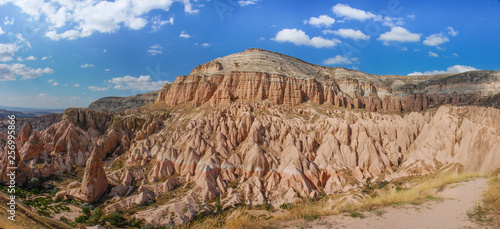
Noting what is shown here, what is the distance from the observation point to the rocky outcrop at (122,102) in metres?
123

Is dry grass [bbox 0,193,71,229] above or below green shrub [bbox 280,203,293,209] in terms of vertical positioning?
above

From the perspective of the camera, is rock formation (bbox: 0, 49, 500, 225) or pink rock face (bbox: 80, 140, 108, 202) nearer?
rock formation (bbox: 0, 49, 500, 225)

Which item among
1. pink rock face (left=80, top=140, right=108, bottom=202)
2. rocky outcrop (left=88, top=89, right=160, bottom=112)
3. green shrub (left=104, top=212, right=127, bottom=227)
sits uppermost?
rocky outcrop (left=88, top=89, right=160, bottom=112)

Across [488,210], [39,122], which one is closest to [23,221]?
[488,210]

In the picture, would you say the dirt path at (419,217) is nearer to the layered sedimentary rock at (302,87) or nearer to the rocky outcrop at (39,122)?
the layered sedimentary rock at (302,87)

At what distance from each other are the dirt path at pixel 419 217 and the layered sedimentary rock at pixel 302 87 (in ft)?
162

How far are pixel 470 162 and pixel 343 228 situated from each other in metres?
21.2

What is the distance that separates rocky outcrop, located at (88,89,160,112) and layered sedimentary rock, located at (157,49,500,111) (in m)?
55.0

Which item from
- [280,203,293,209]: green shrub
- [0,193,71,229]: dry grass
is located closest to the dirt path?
[0,193,71,229]: dry grass

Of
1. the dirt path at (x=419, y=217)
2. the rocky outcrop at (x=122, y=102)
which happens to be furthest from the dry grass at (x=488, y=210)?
the rocky outcrop at (x=122, y=102)

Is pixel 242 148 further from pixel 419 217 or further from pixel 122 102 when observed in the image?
pixel 122 102

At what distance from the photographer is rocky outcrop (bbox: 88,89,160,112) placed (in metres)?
123

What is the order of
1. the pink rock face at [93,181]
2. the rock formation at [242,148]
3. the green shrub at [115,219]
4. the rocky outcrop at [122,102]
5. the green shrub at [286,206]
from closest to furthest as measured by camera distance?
1. the green shrub at [115,219]
2. the green shrub at [286,206]
3. the rock formation at [242,148]
4. the pink rock face at [93,181]
5. the rocky outcrop at [122,102]

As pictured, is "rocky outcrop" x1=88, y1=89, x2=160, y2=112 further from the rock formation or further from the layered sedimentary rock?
the rock formation
